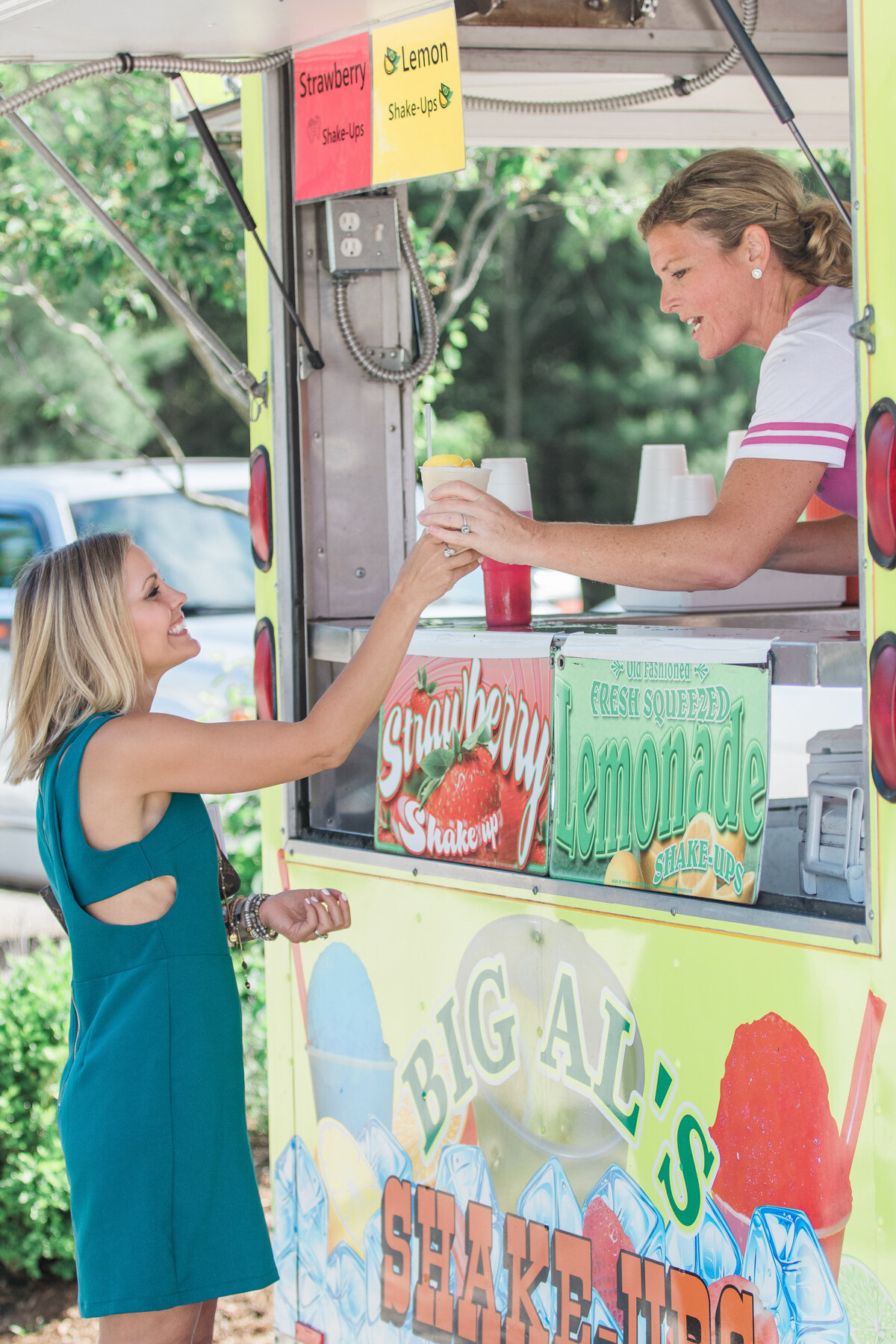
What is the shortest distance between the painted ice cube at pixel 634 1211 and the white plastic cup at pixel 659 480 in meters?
1.38

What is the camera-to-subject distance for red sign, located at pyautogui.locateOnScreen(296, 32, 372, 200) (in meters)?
2.58

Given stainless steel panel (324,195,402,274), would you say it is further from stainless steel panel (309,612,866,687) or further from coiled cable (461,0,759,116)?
stainless steel panel (309,612,866,687)

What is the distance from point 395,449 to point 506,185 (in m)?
3.83

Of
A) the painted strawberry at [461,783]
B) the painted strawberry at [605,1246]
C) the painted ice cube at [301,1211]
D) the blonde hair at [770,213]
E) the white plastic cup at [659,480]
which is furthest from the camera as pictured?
the white plastic cup at [659,480]

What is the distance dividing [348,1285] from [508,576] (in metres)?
1.37

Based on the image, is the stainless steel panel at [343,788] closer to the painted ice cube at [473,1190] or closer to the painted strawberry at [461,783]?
the painted strawberry at [461,783]

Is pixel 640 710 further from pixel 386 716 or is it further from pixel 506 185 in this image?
pixel 506 185

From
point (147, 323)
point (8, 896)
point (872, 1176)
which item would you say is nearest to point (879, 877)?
point (872, 1176)

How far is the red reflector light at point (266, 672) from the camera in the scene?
2980mm

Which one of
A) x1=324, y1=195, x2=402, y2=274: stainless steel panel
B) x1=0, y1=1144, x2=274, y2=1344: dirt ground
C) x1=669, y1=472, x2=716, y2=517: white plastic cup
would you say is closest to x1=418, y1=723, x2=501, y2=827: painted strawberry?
x1=669, y1=472, x2=716, y2=517: white plastic cup

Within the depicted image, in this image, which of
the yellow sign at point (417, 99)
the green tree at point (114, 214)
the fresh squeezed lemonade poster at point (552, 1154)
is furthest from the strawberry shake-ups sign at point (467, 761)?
the green tree at point (114, 214)

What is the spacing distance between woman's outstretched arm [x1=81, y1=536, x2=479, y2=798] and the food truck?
0.27m

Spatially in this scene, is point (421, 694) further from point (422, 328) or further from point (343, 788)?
point (422, 328)

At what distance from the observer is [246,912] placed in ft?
7.93
